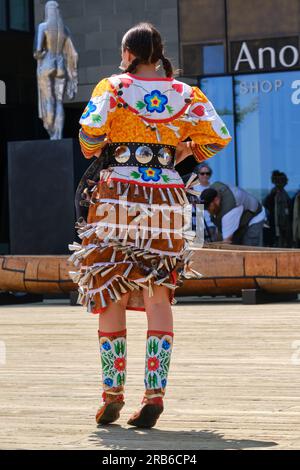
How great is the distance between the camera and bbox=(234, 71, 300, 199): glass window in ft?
77.8

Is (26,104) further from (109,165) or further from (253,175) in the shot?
(109,165)

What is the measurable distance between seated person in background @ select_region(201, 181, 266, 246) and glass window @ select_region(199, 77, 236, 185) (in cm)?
621

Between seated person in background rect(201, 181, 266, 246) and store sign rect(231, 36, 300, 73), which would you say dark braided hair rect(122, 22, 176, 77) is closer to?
seated person in background rect(201, 181, 266, 246)

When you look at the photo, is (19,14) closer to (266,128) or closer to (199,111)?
(266,128)

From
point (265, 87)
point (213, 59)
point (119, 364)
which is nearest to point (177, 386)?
point (119, 364)

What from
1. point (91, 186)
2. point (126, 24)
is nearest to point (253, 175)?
point (126, 24)

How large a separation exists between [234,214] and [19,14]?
13.0 metres

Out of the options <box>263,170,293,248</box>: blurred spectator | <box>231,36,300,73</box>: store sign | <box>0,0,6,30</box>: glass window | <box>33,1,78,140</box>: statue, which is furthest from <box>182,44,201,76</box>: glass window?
<box>33,1,78,140</box>: statue

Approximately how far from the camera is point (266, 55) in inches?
939

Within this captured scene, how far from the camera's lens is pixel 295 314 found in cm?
1214

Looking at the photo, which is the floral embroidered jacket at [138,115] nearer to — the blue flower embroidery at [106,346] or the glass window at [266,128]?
the blue flower embroidery at [106,346]

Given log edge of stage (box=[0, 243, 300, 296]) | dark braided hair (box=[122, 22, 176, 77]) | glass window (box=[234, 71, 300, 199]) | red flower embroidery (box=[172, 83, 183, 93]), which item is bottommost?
log edge of stage (box=[0, 243, 300, 296])

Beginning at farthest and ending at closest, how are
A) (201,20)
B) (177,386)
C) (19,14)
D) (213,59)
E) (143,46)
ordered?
(19,14), (201,20), (213,59), (177,386), (143,46)

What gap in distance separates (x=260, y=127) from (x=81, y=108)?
4.54 meters
